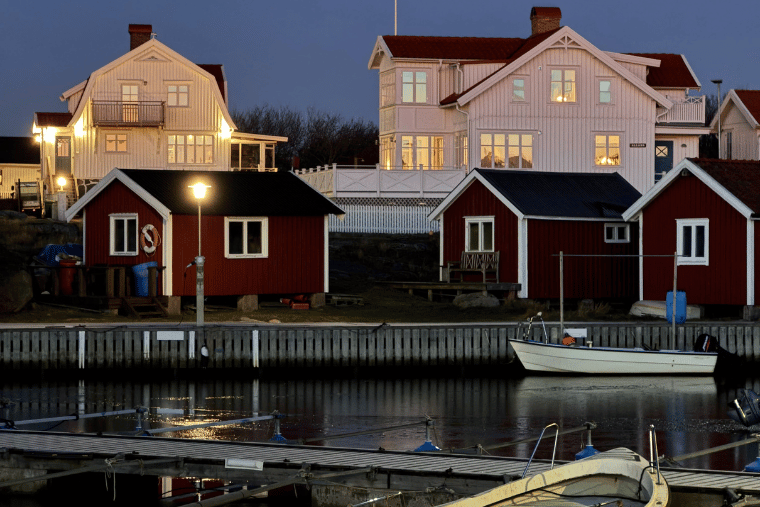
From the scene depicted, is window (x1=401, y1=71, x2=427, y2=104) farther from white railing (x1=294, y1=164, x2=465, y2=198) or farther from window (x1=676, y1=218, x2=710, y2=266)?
window (x1=676, y1=218, x2=710, y2=266)

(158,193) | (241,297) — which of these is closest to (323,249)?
(241,297)

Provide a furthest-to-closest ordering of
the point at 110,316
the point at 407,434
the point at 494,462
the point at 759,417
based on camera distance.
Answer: the point at 110,316 < the point at 407,434 < the point at 759,417 < the point at 494,462

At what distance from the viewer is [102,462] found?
15.4 meters

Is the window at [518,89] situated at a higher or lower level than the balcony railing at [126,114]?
higher

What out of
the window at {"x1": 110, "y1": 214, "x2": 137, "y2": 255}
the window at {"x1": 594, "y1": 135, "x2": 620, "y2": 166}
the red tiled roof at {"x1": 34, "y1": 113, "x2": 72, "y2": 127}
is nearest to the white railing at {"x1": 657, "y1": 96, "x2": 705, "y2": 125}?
the window at {"x1": 594, "y1": 135, "x2": 620, "y2": 166}

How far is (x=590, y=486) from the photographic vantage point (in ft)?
41.7

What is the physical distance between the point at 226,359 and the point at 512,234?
12625 millimetres

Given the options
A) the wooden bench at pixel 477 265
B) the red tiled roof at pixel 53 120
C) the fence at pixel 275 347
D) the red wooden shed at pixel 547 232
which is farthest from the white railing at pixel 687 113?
the red tiled roof at pixel 53 120

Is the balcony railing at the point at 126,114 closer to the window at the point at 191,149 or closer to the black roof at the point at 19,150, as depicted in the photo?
the window at the point at 191,149

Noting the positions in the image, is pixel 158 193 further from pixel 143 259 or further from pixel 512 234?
pixel 512 234

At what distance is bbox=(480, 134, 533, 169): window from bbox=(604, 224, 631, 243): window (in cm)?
1429

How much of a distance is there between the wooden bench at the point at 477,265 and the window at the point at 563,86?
15807mm

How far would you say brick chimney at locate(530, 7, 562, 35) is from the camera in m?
56.8

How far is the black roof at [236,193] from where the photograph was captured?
3378 centimetres
